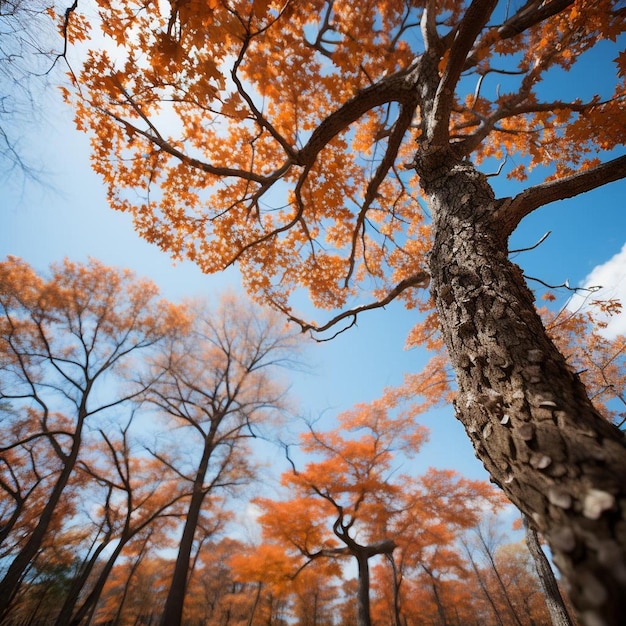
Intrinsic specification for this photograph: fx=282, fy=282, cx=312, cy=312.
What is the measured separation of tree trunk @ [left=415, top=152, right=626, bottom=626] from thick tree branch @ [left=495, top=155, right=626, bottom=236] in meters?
0.07

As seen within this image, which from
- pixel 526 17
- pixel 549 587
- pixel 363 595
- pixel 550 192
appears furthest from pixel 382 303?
pixel 363 595

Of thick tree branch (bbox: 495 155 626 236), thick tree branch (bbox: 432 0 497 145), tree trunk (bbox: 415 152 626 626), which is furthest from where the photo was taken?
thick tree branch (bbox: 432 0 497 145)

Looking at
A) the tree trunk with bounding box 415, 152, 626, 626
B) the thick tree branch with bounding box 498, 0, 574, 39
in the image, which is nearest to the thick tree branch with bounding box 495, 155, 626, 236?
the tree trunk with bounding box 415, 152, 626, 626

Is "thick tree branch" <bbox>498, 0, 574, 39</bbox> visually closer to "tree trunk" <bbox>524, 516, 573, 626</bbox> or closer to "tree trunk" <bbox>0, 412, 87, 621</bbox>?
"tree trunk" <bbox>524, 516, 573, 626</bbox>

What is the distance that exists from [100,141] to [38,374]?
9288 millimetres

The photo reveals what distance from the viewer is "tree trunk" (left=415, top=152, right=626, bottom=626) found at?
68cm

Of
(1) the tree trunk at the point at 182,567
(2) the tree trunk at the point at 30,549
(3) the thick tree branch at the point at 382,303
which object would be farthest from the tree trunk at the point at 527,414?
(2) the tree trunk at the point at 30,549

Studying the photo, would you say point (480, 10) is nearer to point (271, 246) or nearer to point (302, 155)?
point (302, 155)

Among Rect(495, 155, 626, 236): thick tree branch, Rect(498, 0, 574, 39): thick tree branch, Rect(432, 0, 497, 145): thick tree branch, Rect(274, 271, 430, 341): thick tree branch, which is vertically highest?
Rect(498, 0, 574, 39): thick tree branch

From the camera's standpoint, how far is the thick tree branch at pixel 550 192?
67.5 inches

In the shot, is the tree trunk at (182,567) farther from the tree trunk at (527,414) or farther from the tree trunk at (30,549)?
the tree trunk at (527,414)

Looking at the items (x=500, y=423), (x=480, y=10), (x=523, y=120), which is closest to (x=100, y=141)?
(x=480, y=10)

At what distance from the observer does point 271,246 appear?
5855 millimetres

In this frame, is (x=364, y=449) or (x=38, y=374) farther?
(x=364, y=449)
